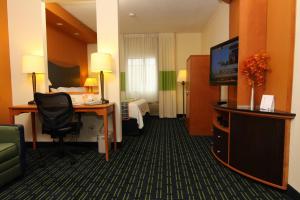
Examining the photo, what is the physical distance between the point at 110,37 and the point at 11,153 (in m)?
2.19

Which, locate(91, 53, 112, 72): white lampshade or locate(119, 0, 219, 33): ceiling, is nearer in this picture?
locate(91, 53, 112, 72): white lampshade

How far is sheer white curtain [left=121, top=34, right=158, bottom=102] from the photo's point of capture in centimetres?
653

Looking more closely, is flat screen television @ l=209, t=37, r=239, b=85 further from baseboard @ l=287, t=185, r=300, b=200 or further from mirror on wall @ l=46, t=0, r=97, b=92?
mirror on wall @ l=46, t=0, r=97, b=92

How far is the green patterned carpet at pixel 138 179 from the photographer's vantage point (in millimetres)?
1923

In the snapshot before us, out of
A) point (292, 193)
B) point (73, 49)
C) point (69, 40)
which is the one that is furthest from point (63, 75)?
point (292, 193)

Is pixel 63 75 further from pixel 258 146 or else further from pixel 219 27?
pixel 258 146

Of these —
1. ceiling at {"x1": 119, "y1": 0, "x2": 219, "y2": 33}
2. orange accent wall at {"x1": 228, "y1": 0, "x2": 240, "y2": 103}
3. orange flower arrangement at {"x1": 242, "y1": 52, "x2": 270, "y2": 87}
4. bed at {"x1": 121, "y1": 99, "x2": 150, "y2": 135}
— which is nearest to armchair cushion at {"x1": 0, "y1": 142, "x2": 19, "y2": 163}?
bed at {"x1": 121, "y1": 99, "x2": 150, "y2": 135}

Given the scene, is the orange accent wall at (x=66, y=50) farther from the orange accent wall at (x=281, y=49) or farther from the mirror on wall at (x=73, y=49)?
the orange accent wall at (x=281, y=49)

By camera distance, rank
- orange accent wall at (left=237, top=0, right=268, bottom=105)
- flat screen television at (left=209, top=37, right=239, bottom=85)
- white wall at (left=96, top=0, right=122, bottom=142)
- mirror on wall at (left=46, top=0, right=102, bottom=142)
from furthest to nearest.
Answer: mirror on wall at (left=46, top=0, right=102, bottom=142) < white wall at (left=96, top=0, right=122, bottom=142) < flat screen television at (left=209, top=37, right=239, bottom=85) < orange accent wall at (left=237, top=0, right=268, bottom=105)

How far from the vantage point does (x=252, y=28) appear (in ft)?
8.04

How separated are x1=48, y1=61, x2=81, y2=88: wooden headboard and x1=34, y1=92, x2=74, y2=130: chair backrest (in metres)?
1.29

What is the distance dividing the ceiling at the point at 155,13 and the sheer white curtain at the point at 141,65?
45cm

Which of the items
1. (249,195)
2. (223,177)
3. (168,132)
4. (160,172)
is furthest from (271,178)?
(168,132)

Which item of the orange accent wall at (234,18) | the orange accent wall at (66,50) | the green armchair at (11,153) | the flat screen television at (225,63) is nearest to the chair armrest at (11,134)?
the green armchair at (11,153)
